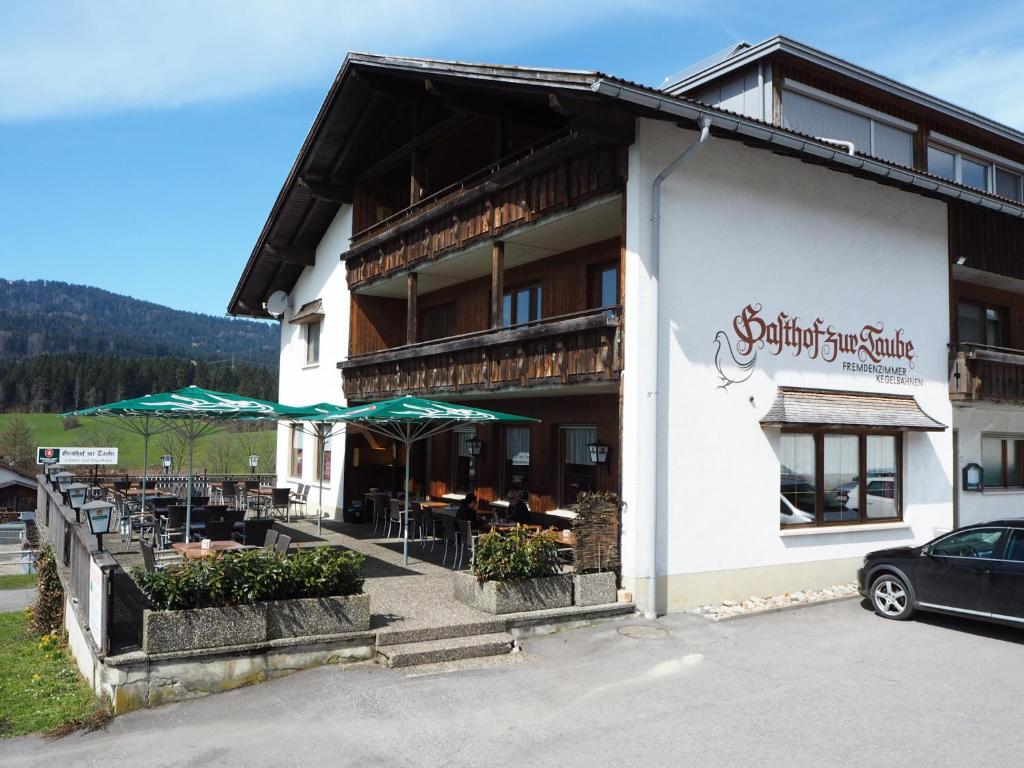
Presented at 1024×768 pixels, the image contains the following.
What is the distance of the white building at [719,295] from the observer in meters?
11.2

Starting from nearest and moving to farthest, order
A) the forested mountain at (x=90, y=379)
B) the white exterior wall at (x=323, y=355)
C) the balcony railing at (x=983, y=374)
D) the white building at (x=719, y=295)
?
the white building at (x=719, y=295) < the balcony railing at (x=983, y=374) < the white exterior wall at (x=323, y=355) < the forested mountain at (x=90, y=379)

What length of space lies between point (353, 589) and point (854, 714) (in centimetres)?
525

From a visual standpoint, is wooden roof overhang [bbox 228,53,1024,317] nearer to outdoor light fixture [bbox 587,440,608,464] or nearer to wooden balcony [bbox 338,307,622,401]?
wooden balcony [bbox 338,307,622,401]

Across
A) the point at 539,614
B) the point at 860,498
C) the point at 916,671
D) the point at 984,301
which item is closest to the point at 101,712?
the point at 539,614

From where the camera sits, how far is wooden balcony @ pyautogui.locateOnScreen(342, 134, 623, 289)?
11.9m

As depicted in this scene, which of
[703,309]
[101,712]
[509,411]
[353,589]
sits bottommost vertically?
[101,712]

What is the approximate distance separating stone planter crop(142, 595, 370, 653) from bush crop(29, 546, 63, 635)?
641 centimetres

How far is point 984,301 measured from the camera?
672 inches

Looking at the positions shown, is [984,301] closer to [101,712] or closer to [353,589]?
[353,589]

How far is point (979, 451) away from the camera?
1602 centimetres

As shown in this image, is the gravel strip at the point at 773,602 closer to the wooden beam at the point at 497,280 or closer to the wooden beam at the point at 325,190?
the wooden beam at the point at 497,280

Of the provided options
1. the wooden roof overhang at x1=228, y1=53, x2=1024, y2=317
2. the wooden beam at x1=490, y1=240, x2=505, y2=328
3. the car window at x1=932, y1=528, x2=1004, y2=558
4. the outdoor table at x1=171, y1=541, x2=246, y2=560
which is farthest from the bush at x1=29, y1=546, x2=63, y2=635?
the car window at x1=932, y1=528, x2=1004, y2=558

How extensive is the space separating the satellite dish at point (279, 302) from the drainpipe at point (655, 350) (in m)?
16.7

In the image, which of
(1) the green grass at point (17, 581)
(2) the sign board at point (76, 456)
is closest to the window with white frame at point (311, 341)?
(2) the sign board at point (76, 456)
